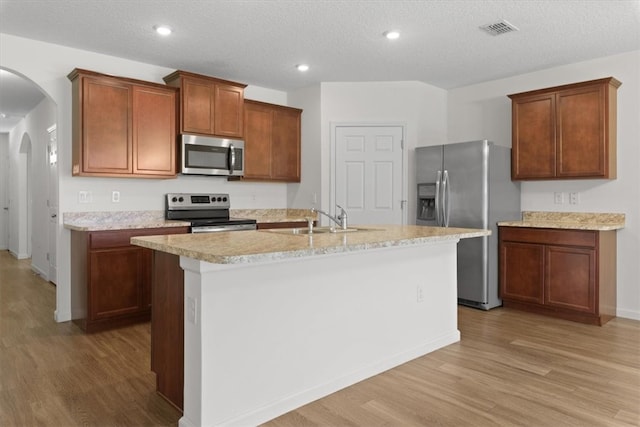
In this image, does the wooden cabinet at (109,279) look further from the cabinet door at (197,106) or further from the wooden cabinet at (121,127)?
the cabinet door at (197,106)

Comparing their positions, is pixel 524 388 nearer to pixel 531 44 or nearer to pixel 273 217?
pixel 531 44

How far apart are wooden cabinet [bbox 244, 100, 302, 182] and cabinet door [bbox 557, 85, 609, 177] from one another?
2.94 m

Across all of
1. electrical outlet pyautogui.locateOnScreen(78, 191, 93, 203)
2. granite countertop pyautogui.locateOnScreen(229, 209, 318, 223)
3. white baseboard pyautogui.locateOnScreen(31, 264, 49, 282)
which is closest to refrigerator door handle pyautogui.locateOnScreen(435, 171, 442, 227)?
granite countertop pyautogui.locateOnScreen(229, 209, 318, 223)

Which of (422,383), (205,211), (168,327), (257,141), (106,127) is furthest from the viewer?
(257,141)

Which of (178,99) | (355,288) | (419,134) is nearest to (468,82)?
(419,134)

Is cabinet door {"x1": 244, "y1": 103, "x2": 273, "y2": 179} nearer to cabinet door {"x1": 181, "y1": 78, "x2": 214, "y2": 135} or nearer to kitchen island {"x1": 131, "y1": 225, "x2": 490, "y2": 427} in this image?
cabinet door {"x1": 181, "y1": 78, "x2": 214, "y2": 135}

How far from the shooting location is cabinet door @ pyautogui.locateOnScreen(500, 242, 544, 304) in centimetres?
432

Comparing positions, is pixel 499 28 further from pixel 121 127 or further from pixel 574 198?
pixel 121 127

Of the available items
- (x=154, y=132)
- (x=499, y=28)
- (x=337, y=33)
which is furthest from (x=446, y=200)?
(x=154, y=132)

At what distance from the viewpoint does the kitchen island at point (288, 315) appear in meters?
2.01

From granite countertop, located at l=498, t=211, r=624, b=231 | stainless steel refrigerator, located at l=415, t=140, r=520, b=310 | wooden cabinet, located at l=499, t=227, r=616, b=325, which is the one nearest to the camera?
wooden cabinet, located at l=499, t=227, r=616, b=325

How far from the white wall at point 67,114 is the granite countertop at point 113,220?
0.05 m

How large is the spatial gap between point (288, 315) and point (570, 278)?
10.0 ft

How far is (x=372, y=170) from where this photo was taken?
536 centimetres
